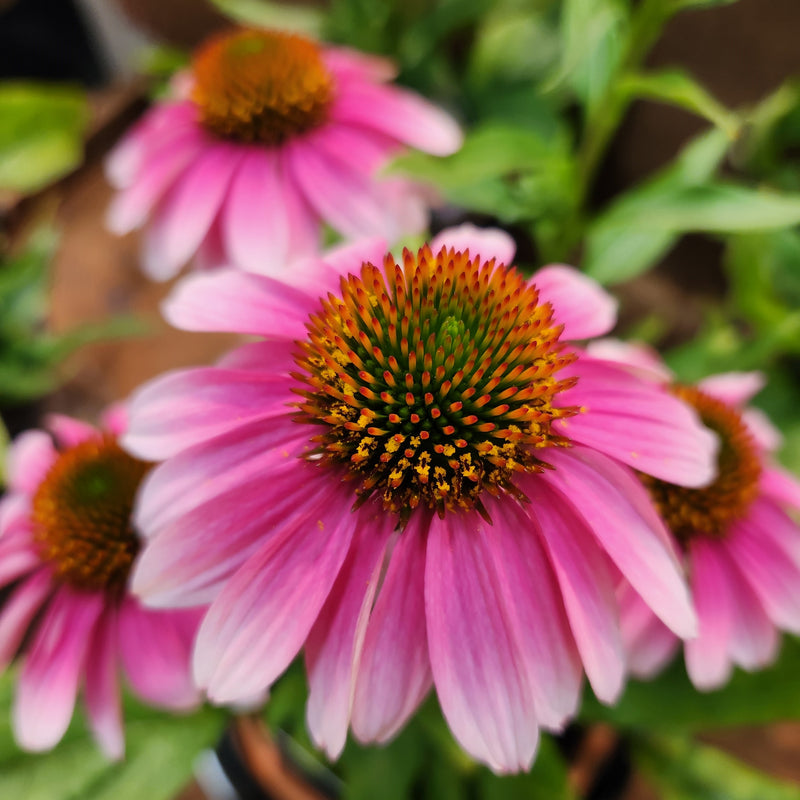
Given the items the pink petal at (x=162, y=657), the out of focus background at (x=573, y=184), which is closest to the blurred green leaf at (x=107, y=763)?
the out of focus background at (x=573, y=184)

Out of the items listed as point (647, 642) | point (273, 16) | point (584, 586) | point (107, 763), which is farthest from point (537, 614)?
point (273, 16)

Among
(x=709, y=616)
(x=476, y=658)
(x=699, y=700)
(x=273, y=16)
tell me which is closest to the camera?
(x=476, y=658)

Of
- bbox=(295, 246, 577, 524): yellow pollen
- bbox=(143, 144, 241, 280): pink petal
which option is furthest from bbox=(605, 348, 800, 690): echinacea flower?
bbox=(143, 144, 241, 280): pink petal

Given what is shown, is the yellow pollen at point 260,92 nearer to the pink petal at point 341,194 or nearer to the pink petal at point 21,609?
the pink petal at point 341,194

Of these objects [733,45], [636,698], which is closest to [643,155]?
[733,45]

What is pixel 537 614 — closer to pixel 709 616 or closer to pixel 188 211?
pixel 709 616

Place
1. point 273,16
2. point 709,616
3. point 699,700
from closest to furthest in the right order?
point 709,616, point 699,700, point 273,16
